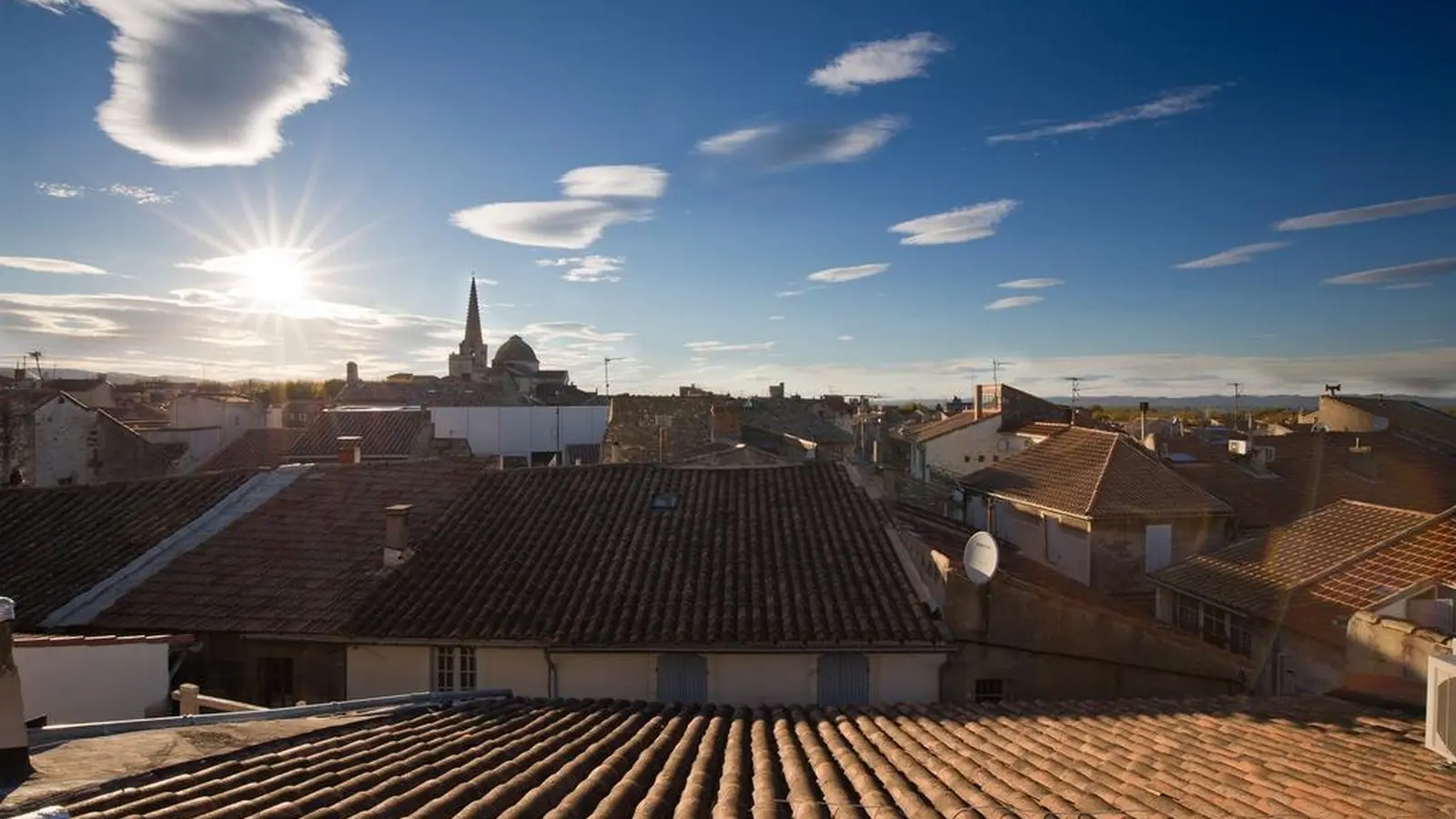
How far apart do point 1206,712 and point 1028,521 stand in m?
15.4

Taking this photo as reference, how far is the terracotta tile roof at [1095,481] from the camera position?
2153 cm

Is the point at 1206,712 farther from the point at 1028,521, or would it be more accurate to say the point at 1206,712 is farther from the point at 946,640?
the point at 1028,521

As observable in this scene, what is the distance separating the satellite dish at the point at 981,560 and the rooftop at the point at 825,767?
10.7 ft

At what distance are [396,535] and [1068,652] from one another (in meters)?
11.9

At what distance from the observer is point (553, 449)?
137 ft

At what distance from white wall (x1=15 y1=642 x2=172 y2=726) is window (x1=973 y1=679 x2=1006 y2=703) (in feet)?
38.8

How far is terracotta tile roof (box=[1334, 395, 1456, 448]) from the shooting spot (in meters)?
42.7

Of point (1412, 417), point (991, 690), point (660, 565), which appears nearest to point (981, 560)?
point (991, 690)

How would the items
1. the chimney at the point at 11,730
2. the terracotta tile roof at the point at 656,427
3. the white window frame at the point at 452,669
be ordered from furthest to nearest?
the terracotta tile roof at the point at 656,427 → the white window frame at the point at 452,669 → the chimney at the point at 11,730

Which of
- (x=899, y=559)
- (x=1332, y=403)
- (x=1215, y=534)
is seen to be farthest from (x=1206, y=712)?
(x=1332, y=403)

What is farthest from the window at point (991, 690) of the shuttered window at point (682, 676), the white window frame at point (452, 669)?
the white window frame at point (452, 669)

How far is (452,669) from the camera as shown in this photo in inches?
510

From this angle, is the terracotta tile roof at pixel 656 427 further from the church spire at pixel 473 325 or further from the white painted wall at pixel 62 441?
the church spire at pixel 473 325

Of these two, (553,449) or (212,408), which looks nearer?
(212,408)
